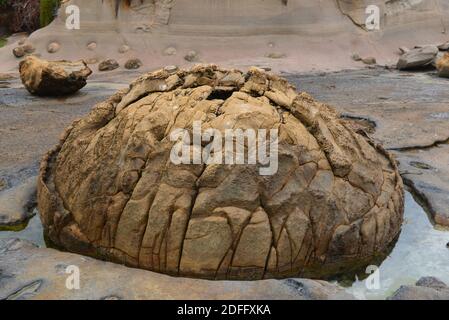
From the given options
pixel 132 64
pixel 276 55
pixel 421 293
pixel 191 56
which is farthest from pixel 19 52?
pixel 421 293

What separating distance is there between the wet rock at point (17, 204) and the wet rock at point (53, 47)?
9173mm

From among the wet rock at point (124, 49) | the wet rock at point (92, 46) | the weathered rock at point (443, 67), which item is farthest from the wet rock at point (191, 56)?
the weathered rock at point (443, 67)

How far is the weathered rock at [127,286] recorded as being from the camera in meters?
2.91

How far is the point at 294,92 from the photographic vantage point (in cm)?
390

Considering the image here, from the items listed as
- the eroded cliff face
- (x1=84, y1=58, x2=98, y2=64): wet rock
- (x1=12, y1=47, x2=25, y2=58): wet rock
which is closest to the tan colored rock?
the eroded cliff face

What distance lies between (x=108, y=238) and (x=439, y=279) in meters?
2.00

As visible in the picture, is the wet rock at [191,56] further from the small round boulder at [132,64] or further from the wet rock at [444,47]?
the wet rock at [444,47]

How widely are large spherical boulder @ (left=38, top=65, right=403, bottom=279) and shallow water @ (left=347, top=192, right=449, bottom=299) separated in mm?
113

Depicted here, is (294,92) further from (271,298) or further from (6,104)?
(6,104)

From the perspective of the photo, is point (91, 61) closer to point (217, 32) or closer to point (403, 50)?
point (217, 32)

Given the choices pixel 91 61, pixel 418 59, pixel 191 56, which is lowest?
pixel 91 61

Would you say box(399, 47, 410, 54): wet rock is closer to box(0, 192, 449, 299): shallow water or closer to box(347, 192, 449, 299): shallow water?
box(0, 192, 449, 299): shallow water

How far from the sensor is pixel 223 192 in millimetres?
3242

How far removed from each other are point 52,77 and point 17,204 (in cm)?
512
